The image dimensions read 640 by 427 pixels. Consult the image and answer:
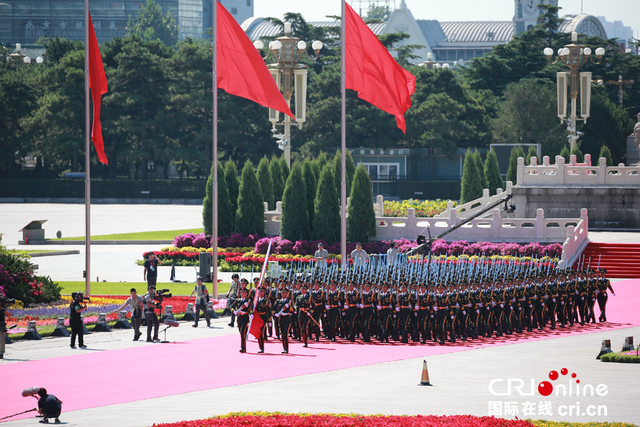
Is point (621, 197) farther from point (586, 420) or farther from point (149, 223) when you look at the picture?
point (586, 420)

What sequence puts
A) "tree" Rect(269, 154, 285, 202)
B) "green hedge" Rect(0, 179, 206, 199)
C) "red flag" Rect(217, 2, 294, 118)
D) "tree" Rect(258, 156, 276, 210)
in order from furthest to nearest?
"green hedge" Rect(0, 179, 206, 199)
"tree" Rect(269, 154, 285, 202)
"tree" Rect(258, 156, 276, 210)
"red flag" Rect(217, 2, 294, 118)

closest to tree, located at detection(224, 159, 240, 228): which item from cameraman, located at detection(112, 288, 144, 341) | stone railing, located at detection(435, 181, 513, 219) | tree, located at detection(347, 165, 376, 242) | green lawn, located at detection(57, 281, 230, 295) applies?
tree, located at detection(347, 165, 376, 242)

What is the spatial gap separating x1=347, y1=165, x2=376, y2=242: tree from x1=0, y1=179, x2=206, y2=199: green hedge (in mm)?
46153

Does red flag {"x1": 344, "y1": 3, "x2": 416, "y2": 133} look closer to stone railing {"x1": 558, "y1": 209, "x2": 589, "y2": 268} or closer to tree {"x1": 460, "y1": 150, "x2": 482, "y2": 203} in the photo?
stone railing {"x1": 558, "y1": 209, "x2": 589, "y2": 268}

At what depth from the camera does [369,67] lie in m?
26.8

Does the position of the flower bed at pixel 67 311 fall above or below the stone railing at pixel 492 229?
below

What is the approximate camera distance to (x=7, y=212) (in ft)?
215

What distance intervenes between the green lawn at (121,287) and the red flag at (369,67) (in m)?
7.88

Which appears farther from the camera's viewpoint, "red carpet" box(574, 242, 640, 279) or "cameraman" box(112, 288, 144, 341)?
"red carpet" box(574, 242, 640, 279)

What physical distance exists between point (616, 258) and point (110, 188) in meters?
56.2

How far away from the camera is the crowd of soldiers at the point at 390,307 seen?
68.2ft

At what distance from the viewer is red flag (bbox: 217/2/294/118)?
26.2 m

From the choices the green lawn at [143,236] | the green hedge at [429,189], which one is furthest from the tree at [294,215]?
the green hedge at [429,189]

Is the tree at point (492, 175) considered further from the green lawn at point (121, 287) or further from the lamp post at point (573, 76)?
the green lawn at point (121, 287)
